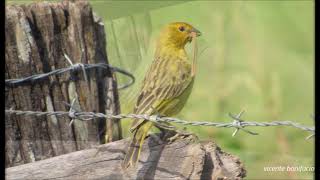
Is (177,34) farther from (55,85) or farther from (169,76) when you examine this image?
(55,85)

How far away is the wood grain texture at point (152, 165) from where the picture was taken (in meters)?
3.83

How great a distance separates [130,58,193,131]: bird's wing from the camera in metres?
4.56

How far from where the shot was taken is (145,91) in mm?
4617

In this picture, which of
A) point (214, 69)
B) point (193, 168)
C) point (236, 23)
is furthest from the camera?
point (236, 23)

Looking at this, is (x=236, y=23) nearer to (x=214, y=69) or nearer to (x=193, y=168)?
(x=214, y=69)

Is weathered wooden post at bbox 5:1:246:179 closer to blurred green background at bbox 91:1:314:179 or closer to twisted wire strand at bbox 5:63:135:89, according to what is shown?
twisted wire strand at bbox 5:63:135:89

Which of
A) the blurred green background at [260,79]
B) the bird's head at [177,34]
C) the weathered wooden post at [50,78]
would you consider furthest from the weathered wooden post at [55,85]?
the blurred green background at [260,79]

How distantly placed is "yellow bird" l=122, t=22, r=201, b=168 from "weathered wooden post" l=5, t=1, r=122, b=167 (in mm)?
305

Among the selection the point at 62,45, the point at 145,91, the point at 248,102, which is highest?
the point at 62,45

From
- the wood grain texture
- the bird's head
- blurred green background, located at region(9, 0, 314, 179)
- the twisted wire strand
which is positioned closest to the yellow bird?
the bird's head

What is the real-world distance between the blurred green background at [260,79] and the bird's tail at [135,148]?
8.23 ft

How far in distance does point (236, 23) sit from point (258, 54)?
89cm
